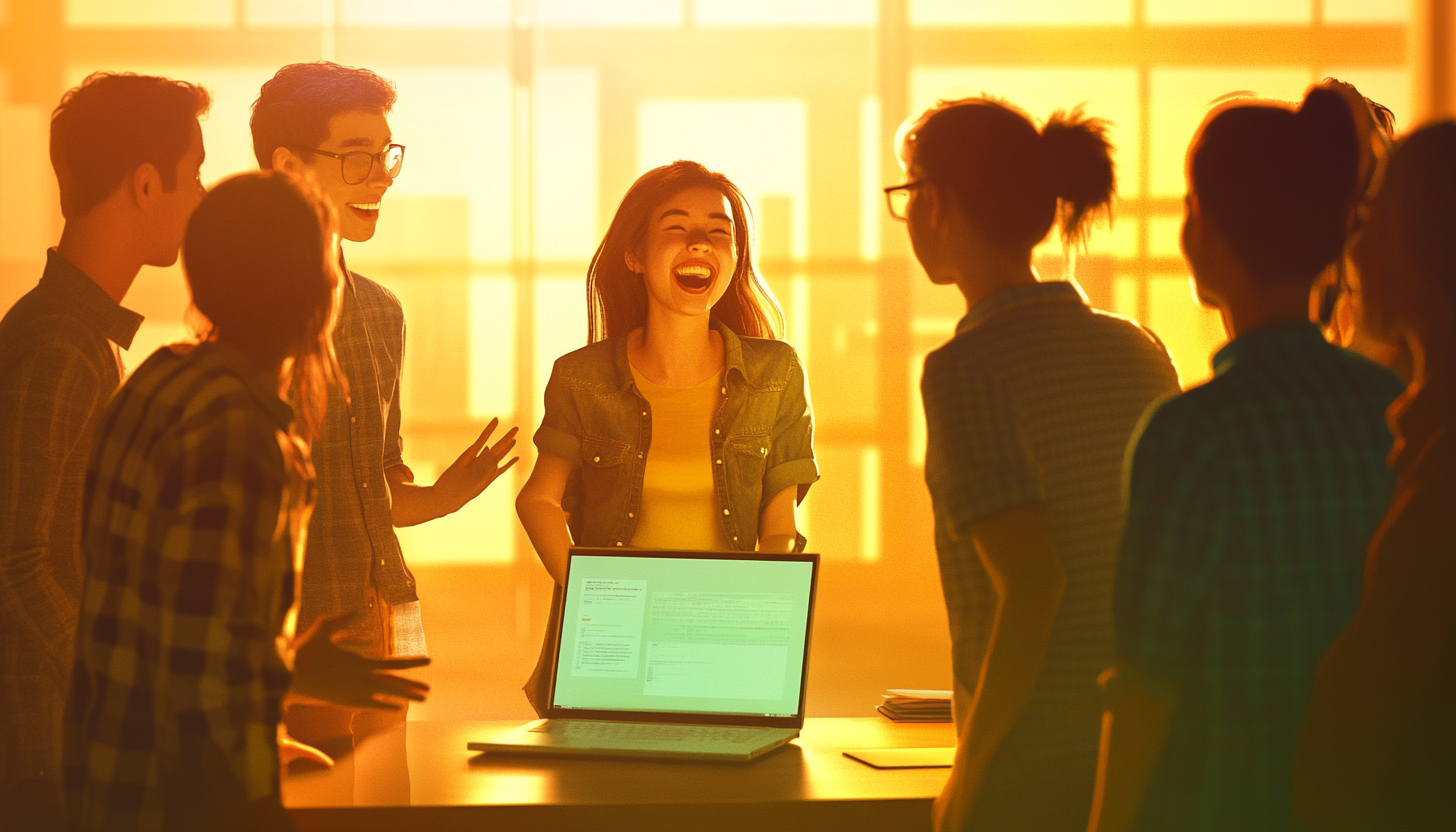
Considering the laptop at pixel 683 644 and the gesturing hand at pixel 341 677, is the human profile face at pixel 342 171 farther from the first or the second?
the gesturing hand at pixel 341 677

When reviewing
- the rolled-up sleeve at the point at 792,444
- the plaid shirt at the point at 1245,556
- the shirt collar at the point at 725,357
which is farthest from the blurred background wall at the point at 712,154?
the plaid shirt at the point at 1245,556

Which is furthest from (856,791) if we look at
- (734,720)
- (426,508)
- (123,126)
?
(123,126)

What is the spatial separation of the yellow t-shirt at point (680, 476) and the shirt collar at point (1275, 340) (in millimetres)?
1407

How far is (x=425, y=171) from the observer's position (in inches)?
260

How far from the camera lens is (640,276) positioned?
105 inches

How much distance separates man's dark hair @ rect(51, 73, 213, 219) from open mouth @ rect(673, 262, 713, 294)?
0.96 meters

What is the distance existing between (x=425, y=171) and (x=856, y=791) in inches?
219

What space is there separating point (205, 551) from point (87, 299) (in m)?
0.91

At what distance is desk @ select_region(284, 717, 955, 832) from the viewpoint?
156 cm

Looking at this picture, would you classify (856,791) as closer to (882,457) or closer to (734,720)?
(734,720)

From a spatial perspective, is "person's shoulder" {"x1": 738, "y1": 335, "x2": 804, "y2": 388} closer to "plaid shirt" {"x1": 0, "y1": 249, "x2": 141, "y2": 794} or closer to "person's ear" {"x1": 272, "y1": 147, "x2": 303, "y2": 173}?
"person's ear" {"x1": 272, "y1": 147, "x2": 303, "y2": 173}

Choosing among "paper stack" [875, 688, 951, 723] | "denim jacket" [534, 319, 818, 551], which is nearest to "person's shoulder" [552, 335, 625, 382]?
"denim jacket" [534, 319, 818, 551]

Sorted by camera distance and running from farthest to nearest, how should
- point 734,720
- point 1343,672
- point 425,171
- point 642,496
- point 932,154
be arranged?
point 425,171
point 642,496
point 734,720
point 932,154
point 1343,672

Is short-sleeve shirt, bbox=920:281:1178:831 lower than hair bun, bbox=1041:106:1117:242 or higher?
lower
